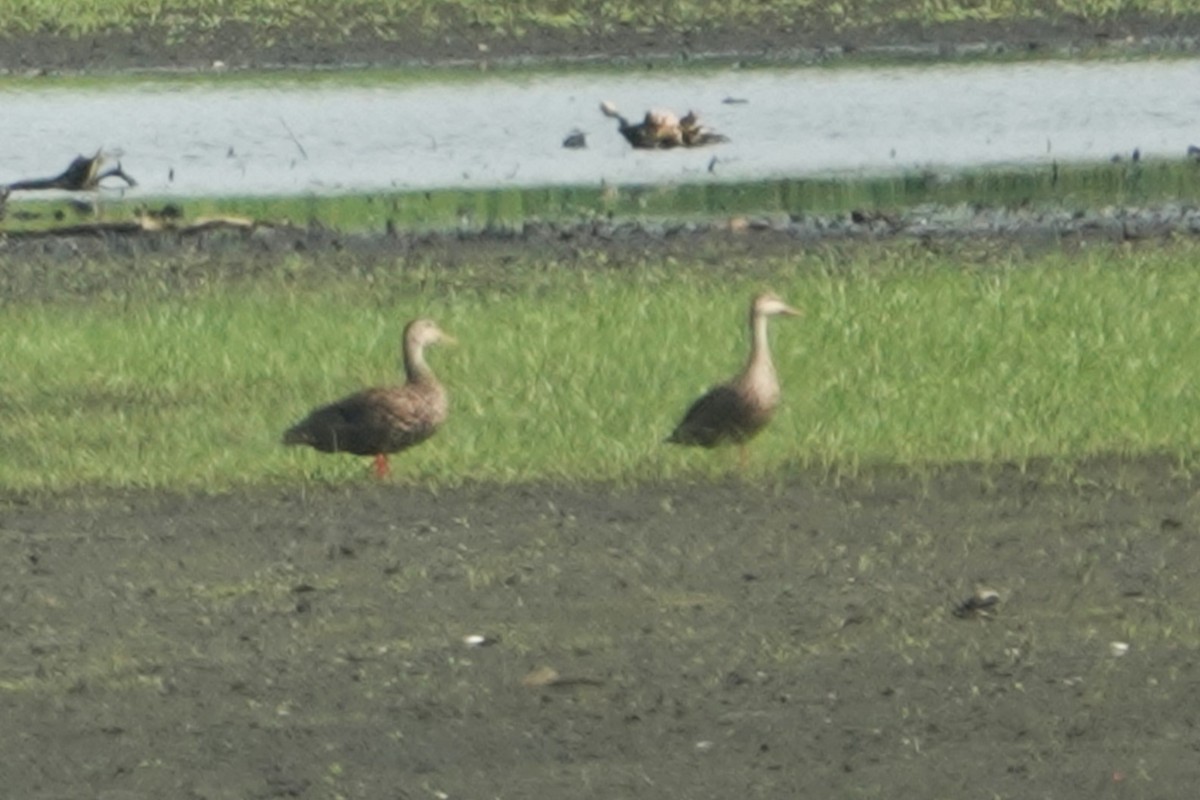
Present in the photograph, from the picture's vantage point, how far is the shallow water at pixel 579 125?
24812mm

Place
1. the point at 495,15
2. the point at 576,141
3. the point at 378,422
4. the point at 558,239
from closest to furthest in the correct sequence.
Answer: the point at 378,422 < the point at 558,239 < the point at 576,141 < the point at 495,15

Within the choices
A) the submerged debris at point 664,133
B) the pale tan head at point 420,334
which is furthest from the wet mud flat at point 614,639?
the submerged debris at point 664,133

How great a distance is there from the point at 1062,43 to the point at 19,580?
2715 cm

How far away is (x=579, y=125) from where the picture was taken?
28.6 meters

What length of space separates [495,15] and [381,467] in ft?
83.7

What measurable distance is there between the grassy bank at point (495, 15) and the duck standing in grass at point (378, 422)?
24.8 m

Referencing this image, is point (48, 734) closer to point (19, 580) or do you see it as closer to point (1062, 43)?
point (19, 580)

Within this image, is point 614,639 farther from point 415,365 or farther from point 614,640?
point 415,365

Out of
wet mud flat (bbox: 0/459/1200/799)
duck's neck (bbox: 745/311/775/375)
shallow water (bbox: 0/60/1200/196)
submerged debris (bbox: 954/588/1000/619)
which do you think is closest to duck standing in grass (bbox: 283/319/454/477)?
wet mud flat (bbox: 0/459/1200/799)

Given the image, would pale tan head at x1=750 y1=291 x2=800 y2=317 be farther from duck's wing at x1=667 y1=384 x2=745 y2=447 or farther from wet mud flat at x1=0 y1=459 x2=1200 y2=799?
wet mud flat at x1=0 y1=459 x2=1200 y2=799

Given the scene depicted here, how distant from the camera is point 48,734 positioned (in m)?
7.59

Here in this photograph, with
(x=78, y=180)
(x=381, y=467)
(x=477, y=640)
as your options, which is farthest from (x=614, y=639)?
(x=78, y=180)

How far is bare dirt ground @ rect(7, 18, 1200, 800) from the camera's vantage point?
23.5 ft

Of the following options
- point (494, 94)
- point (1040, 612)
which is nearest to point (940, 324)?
point (1040, 612)
